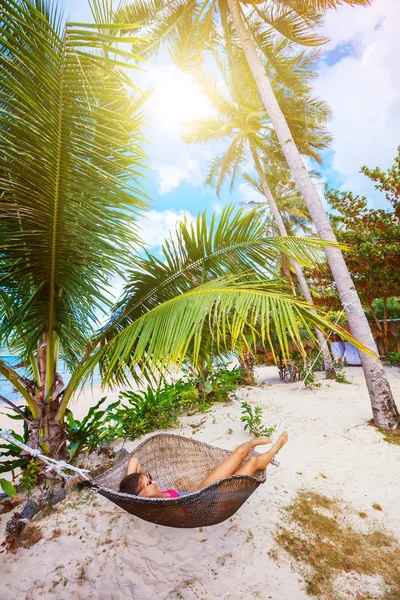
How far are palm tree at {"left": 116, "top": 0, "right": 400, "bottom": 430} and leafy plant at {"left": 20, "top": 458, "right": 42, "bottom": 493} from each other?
12.3 feet

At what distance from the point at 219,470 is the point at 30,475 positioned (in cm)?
183

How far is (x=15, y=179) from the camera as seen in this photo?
1629mm

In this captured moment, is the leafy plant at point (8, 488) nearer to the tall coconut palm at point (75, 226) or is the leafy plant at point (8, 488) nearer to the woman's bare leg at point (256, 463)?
the tall coconut palm at point (75, 226)

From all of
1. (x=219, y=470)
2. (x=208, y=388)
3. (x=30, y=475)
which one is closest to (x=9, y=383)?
(x=208, y=388)

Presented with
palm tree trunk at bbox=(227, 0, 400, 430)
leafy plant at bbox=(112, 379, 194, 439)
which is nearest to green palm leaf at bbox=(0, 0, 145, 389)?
leafy plant at bbox=(112, 379, 194, 439)

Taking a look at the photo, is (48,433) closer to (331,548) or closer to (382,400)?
(331,548)

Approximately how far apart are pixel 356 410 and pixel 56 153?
16.9 feet

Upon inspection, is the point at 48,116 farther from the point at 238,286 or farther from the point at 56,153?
the point at 238,286

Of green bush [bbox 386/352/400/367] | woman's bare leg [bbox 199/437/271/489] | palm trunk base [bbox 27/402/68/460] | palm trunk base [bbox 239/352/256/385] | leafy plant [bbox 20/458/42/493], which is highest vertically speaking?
palm trunk base [bbox 27/402/68/460]

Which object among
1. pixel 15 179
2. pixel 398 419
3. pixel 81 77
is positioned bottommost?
pixel 398 419

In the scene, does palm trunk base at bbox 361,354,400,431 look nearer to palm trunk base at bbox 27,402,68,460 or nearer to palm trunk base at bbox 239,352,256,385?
palm trunk base at bbox 27,402,68,460

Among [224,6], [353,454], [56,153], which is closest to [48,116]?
[56,153]

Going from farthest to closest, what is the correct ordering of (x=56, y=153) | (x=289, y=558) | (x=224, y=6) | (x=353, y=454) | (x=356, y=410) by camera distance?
(x=224, y=6), (x=356, y=410), (x=353, y=454), (x=289, y=558), (x=56, y=153)

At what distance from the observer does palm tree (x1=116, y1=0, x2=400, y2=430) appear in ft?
11.7
